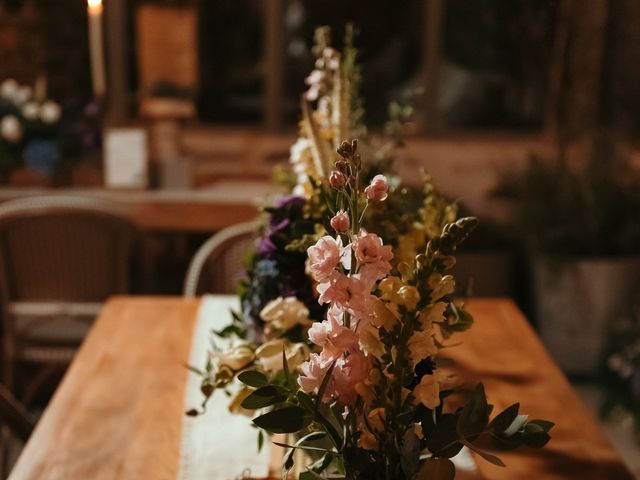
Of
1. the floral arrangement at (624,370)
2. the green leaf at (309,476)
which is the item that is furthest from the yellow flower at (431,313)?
the floral arrangement at (624,370)

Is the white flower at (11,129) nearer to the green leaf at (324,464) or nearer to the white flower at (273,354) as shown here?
the white flower at (273,354)

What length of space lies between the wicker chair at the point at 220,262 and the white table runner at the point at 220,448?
705 millimetres

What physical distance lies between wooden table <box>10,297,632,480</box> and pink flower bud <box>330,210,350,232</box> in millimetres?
594

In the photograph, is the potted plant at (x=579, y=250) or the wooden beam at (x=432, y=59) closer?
the potted plant at (x=579, y=250)

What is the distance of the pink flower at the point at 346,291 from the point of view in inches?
38.0

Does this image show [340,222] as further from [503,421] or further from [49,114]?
[49,114]

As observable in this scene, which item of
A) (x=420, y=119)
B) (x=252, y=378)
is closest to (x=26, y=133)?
(x=420, y=119)

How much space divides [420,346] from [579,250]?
2805mm

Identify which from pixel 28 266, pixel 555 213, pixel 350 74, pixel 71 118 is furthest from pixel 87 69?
pixel 350 74

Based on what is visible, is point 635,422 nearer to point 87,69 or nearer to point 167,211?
point 167,211

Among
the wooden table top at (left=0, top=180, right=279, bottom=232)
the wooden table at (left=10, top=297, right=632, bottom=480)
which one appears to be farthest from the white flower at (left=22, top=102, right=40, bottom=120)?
the wooden table at (left=10, top=297, right=632, bottom=480)

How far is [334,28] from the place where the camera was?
398 cm

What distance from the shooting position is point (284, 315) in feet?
4.61

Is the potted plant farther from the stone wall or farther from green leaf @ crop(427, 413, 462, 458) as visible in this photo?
green leaf @ crop(427, 413, 462, 458)
